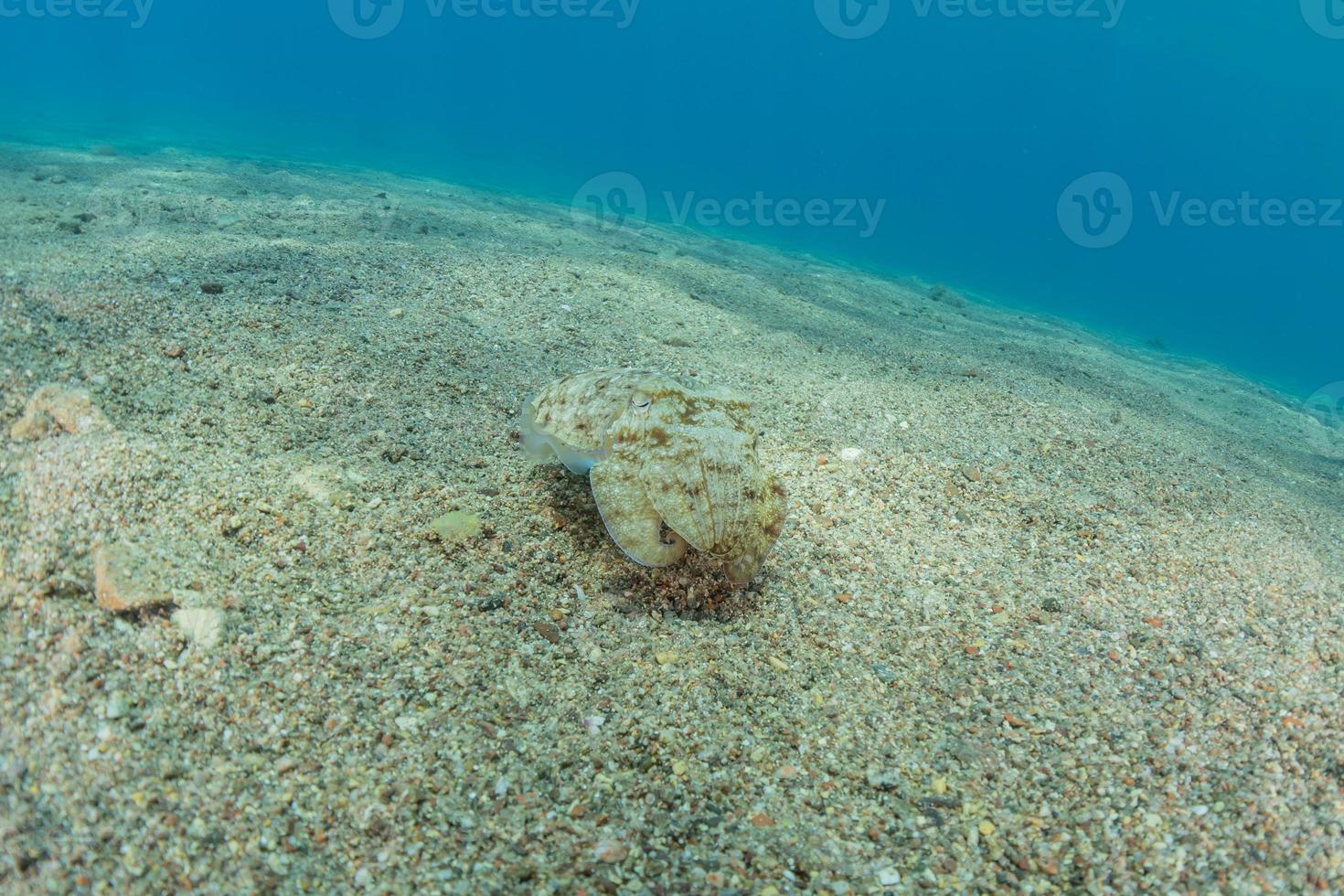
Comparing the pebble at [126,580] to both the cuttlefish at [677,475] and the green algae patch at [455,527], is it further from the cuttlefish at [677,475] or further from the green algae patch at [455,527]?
the cuttlefish at [677,475]

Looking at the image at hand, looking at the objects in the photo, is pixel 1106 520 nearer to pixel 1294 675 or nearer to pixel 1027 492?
pixel 1027 492

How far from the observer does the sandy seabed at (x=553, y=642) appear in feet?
6.68

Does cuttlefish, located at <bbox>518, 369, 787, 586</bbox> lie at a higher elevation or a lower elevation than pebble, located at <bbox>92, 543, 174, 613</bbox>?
higher

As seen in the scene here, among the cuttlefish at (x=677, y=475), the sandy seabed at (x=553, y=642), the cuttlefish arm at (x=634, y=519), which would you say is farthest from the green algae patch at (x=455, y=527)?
the cuttlefish arm at (x=634, y=519)

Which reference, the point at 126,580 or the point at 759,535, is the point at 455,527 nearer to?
the point at 126,580

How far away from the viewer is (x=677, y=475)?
9.50 ft

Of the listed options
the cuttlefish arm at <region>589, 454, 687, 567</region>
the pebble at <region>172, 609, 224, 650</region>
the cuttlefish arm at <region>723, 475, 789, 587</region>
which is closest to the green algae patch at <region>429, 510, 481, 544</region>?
the cuttlefish arm at <region>589, 454, 687, 567</region>

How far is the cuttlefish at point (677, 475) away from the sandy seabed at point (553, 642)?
1.22 feet

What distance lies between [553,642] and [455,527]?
0.88 meters

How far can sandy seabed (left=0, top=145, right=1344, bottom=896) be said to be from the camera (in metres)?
2.04

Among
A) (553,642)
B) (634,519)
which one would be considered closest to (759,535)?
(634,519)

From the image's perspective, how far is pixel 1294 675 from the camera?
3027mm

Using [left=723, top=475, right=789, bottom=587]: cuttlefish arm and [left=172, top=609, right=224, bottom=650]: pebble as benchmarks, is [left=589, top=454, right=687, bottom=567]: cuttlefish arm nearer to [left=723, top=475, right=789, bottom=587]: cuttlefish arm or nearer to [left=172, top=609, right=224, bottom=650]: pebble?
[left=723, top=475, right=789, bottom=587]: cuttlefish arm

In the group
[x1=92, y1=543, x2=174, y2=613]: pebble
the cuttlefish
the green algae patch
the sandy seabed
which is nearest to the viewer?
the sandy seabed
